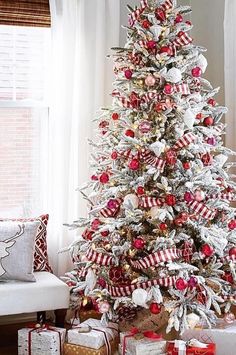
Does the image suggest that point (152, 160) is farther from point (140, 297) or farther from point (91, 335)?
point (91, 335)

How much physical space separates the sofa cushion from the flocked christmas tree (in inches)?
6.9

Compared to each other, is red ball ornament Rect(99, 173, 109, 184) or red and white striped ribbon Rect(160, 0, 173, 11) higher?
red and white striped ribbon Rect(160, 0, 173, 11)

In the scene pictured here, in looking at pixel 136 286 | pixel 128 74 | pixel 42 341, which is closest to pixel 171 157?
pixel 128 74

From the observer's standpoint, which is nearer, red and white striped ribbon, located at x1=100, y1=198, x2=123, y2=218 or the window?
red and white striped ribbon, located at x1=100, y1=198, x2=123, y2=218

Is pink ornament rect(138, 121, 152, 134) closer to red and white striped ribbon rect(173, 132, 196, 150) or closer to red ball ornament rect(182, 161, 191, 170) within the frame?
red and white striped ribbon rect(173, 132, 196, 150)

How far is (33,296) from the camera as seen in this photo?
4301 millimetres

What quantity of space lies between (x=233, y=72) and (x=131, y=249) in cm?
163

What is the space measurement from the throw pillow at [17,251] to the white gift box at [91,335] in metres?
0.50

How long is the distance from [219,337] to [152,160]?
1.11 meters

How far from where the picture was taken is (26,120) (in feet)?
16.5

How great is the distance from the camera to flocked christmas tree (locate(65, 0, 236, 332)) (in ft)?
13.5

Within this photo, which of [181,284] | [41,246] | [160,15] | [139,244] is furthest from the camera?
[41,246]

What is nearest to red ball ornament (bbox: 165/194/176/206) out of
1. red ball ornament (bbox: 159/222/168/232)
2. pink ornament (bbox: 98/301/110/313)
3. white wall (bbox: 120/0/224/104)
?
red ball ornament (bbox: 159/222/168/232)

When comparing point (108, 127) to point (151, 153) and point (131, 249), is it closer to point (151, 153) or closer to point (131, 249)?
point (151, 153)
